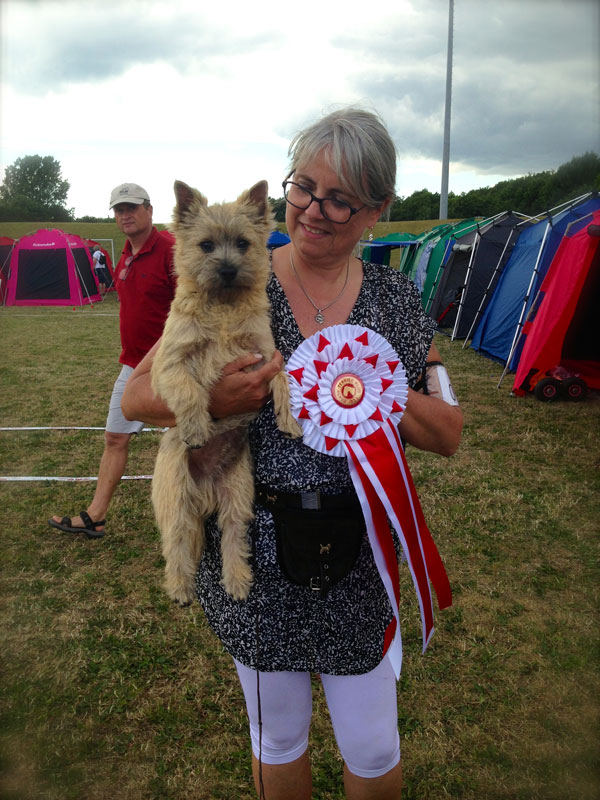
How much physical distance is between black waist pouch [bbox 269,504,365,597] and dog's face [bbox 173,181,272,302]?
896 mm

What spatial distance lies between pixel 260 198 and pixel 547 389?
7179mm

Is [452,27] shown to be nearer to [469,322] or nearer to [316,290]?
[316,290]

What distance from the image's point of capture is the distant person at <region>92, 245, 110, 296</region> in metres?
22.3

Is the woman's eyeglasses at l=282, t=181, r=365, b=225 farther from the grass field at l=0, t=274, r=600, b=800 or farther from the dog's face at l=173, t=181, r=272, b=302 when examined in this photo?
the grass field at l=0, t=274, r=600, b=800

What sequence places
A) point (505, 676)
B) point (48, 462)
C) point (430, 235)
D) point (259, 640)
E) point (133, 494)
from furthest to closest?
1. point (430, 235)
2. point (48, 462)
3. point (133, 494)
4. point (505, 676)
5. point (259, 640)

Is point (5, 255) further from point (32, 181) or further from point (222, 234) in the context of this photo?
point (222, 234)

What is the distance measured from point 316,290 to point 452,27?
35.4 inches

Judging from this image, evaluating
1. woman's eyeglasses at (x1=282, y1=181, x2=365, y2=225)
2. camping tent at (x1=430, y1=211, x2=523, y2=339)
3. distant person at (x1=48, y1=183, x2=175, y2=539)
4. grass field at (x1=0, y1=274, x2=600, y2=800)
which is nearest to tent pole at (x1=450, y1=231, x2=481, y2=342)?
camping tent at (x1=430, y1=211, x2=523, y2=339)

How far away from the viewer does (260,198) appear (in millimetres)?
2150

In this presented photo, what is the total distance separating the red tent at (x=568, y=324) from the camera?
25.0 ft

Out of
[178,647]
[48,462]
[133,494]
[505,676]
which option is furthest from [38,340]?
[505,676]

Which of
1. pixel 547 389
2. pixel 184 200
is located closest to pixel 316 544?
pixel 184 200

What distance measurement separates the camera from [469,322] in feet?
→ 44.4

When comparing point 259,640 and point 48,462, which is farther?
point 48,462
